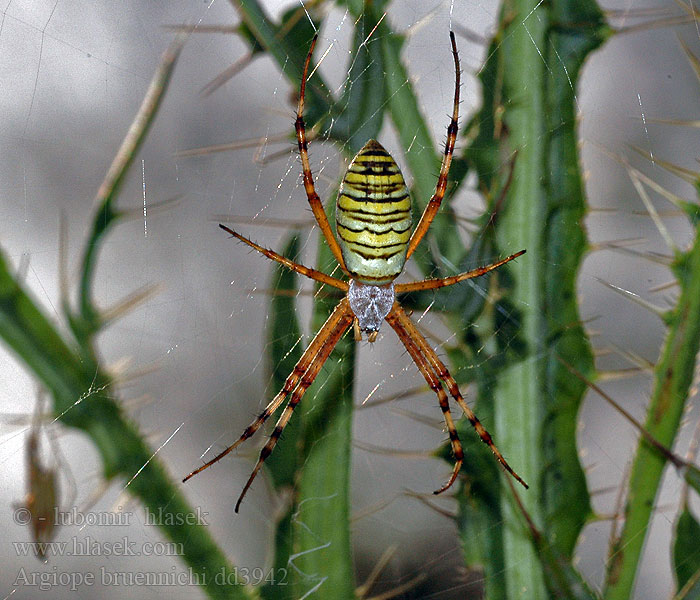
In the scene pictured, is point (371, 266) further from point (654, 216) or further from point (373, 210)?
point (654, 216)

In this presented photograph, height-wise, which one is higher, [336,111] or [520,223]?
[336,111]

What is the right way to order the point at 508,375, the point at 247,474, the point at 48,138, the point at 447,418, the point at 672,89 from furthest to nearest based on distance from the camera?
the point at 48,138 → the point at 672,89 → the point at 447,418 → the point at 247,474 → the point at 508,375

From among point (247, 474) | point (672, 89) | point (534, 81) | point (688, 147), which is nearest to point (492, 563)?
point (247, 474)

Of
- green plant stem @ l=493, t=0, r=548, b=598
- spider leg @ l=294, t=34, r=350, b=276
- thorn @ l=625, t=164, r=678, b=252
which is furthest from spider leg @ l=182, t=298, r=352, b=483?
thorn @ l=625, t=164, r=678, b=252

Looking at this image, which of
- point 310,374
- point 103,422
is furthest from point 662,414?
point 103,422

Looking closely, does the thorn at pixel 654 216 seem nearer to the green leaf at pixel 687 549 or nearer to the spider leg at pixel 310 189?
the green leaf at pixel 687 549

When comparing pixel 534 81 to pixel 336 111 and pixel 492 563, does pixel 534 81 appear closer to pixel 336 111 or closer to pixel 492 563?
pixel 336 111
